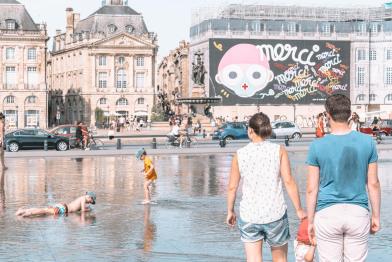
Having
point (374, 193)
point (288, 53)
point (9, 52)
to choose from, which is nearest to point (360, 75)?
point (288, 53)

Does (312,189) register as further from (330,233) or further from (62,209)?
(62,209)

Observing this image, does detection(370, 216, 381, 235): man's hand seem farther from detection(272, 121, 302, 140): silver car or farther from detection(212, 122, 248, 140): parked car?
detection(272, 121, 302, 140): silver car

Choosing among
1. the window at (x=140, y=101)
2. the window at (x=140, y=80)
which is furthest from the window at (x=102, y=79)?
the window at (x=140, y=101)

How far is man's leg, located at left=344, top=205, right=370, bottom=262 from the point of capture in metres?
7.81

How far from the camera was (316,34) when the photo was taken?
389ft

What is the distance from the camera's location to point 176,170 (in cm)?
2988

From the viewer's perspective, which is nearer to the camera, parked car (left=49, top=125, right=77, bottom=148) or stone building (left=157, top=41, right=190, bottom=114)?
parked car (left=49, top=125, right=77, bottom=148)

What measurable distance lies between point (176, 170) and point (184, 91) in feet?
335

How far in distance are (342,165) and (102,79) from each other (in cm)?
11559

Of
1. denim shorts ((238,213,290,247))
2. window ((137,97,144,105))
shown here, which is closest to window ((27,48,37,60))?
window ((137,97,144,105))

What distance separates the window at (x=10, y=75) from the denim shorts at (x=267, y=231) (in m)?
105

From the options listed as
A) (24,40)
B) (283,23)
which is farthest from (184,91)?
(24,40)

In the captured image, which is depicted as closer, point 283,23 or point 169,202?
point 169,202

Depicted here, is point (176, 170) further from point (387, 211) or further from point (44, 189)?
point (387, 211)
